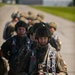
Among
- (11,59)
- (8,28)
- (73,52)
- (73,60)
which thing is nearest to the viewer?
(11,59)

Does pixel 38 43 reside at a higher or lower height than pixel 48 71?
higher

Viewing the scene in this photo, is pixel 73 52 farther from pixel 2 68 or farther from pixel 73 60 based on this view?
pixel 2 68

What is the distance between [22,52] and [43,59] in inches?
22.7

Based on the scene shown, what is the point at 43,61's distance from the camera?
5219 millimetres

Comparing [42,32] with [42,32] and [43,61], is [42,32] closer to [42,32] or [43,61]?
[42,32]

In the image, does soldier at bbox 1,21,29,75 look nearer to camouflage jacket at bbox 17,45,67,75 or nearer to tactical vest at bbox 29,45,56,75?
camouflage jacket at bbox 17,45,67,75

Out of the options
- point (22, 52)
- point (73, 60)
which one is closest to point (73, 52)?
point (73, 60)

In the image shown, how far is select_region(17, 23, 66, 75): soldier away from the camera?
17.0 ft

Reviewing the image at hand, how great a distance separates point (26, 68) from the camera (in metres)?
5.33

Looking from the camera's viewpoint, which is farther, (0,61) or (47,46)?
(0,61)

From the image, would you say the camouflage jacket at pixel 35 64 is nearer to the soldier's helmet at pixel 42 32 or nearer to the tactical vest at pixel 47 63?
the tactical vest at pixel 47 63

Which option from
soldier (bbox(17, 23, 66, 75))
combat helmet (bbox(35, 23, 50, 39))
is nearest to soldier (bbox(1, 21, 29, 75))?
combat helmet (bbox(35, 23, 50, 39))

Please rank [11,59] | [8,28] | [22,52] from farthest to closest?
[8,28]
[11,59]
[22,52]

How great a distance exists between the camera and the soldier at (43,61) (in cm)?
517
